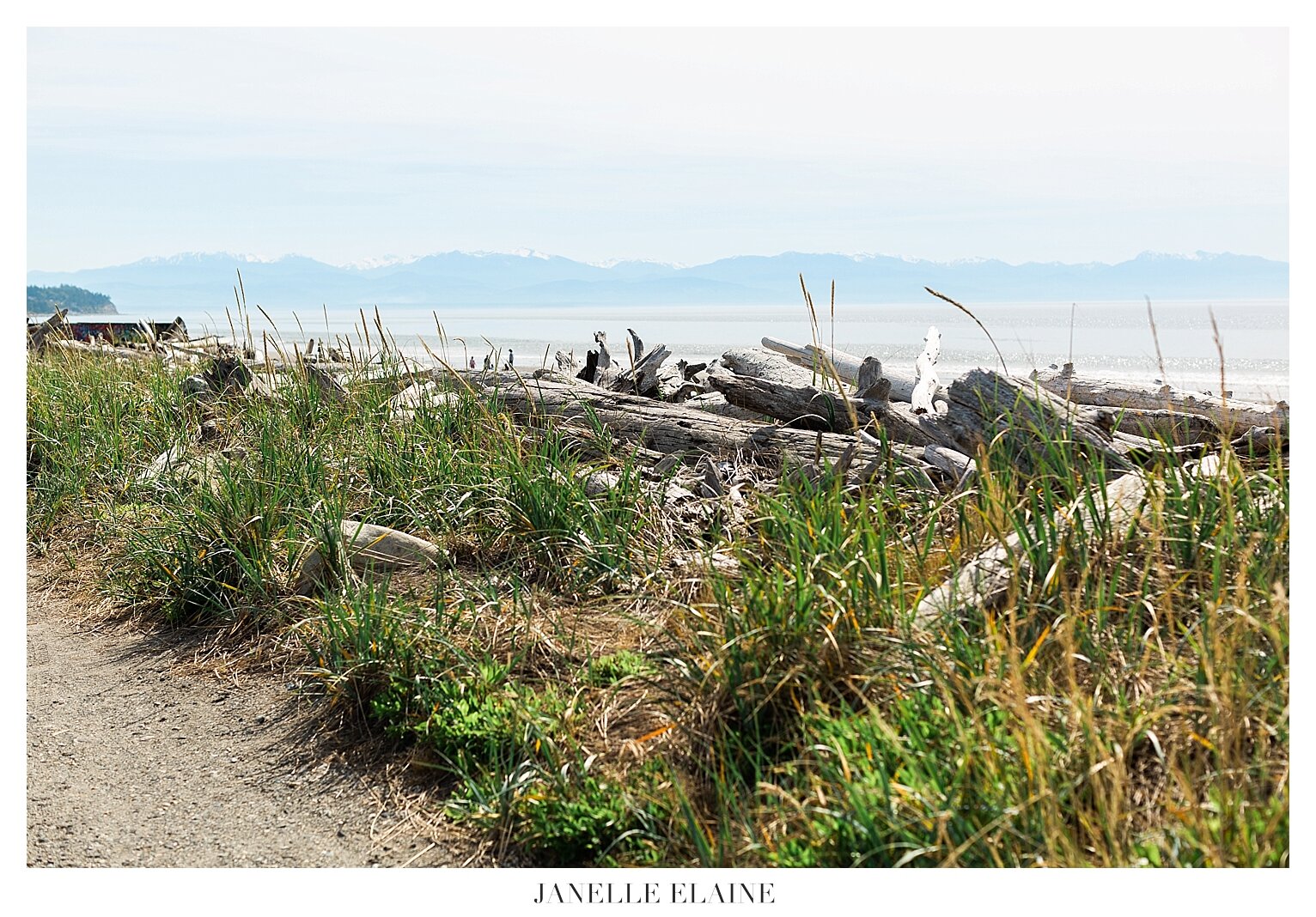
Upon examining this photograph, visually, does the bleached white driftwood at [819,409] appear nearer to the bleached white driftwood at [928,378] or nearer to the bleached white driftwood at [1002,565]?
the bleached white driftwood at [928,378]

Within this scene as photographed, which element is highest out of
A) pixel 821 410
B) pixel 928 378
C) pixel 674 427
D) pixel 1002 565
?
pixel 928 378

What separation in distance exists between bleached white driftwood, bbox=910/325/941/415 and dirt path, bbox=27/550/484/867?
4.02 metres

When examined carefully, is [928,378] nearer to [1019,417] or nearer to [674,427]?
[674,427]

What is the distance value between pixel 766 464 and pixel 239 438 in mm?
3944

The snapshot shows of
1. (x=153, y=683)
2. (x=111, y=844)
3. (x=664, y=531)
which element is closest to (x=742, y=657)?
(x=664, y=531)

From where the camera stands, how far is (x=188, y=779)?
425cm

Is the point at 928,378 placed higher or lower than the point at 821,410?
higher

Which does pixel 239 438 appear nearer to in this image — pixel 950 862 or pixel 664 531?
pixel 664 531

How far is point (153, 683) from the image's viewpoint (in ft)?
16.8

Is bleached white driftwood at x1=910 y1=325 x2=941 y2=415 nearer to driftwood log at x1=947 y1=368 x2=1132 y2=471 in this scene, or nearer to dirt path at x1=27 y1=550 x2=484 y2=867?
driftwood log at x1=947 y1=368 x2=1132 y2=471
